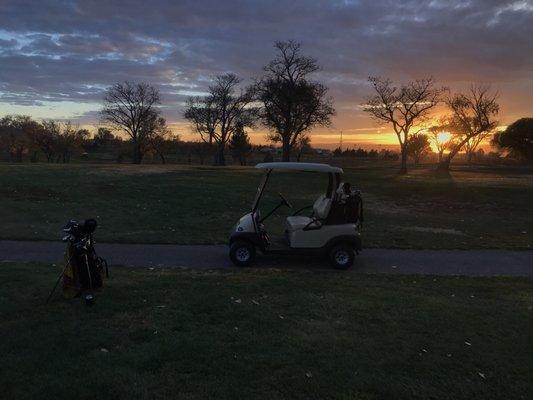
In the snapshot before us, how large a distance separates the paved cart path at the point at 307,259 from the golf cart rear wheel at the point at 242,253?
252 mm

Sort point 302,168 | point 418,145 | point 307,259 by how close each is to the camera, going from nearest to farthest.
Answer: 1. point 302,168
2. point 307,259
3. point 418,145

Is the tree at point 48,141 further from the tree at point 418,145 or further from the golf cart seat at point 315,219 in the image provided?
the golf cart seat at point 315,219

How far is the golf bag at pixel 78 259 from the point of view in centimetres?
614

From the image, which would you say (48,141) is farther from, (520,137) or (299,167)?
(299,167)

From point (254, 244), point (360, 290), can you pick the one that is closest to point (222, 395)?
point (360, 290)

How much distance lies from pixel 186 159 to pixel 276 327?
9251 centimetres

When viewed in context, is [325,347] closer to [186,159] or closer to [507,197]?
[507,197]

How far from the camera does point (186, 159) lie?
96.4 meters

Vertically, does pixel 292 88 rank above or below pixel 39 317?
above

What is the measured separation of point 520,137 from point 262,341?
6597cm

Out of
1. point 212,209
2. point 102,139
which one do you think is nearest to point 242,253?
point 212,209

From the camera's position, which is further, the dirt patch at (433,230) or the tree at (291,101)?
the tree at (291,101)

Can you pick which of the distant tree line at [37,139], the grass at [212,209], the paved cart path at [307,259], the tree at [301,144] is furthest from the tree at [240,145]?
the paved cart path at [307,259]

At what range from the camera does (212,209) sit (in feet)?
56.1
